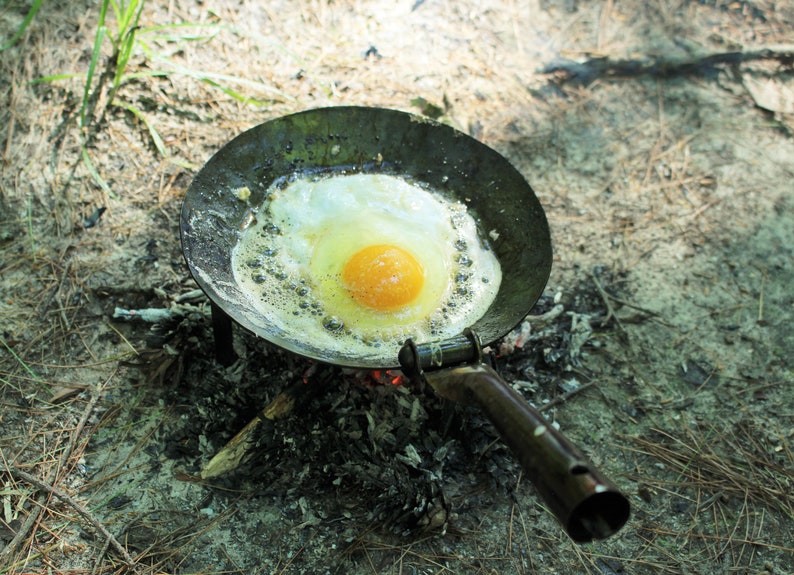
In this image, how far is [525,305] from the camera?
215 centimetres

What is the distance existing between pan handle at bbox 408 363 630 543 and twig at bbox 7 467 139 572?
143 centimetres

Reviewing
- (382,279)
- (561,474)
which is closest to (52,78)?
(382,279)

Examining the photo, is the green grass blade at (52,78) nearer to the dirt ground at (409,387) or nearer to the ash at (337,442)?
the dirt ground at (409,387)

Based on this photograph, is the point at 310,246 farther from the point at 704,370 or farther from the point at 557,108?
the point at 557,108

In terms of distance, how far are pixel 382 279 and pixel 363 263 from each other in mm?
114

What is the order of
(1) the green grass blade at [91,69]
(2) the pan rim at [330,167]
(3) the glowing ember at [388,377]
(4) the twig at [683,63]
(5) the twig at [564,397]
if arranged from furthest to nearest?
(4) the twig at [683,63]
(1) the green grass blade at [91,69]
(5) the twig at [564,397]
(3) the glowing ember at [388,377]
(2) the pan rim at [330,167]

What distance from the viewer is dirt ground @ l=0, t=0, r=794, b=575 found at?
224cm

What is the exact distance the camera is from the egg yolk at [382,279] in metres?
2.34

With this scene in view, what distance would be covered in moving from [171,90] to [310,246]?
171 cm

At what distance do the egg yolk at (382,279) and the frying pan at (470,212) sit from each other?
0.24 meters

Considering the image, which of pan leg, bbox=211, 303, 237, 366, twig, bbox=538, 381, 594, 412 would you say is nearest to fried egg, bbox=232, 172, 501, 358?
pan leg, bbox=211, 303, 237, 366

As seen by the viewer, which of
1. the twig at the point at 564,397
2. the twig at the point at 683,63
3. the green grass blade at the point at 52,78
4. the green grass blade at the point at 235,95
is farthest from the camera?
the twig at the point at 683,63

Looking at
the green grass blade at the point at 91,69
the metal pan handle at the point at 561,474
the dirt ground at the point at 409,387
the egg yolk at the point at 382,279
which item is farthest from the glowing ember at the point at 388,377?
the green grass blade at the point at 91,69

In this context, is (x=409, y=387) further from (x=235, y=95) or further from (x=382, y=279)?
(x=235, y=95)
